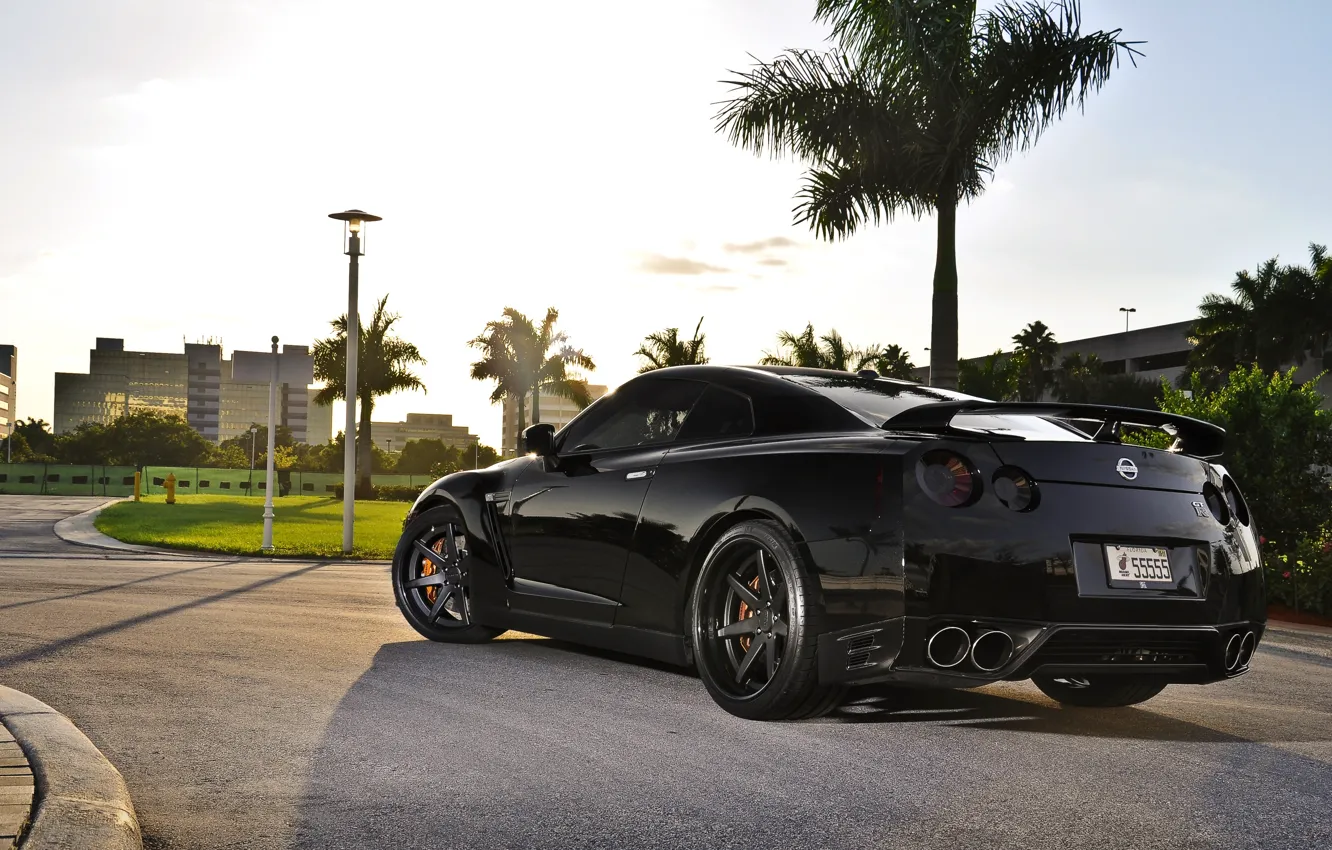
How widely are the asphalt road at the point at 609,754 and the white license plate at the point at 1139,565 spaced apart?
69 cm

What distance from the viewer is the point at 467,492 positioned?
740cm

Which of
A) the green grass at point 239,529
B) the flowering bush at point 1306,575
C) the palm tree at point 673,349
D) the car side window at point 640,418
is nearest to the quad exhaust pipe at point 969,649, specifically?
the car side window at point 640,418

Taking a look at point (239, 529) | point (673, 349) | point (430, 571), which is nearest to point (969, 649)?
point (430, 571)

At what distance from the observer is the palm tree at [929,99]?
17812mm

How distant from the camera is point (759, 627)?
520cm

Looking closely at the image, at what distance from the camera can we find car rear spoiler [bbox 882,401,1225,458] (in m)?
4.93

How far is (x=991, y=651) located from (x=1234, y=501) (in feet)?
4.86

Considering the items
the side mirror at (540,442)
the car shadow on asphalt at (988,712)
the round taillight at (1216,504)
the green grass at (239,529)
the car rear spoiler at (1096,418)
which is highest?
the car rear spoiler at (1096,418)

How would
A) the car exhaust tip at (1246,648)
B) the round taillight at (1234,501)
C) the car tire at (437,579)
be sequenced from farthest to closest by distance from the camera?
the car tire at (437,579) → the round taillight at (1234,501) → the car exhaust tip at (1246,648)

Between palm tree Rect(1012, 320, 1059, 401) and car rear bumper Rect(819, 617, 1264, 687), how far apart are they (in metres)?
75.5

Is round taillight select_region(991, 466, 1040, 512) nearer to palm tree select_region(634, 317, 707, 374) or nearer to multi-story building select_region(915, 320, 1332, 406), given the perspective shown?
palm tree select_region(634, 317, 707, 374)

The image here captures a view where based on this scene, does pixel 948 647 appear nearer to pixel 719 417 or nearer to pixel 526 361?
pixel 719 417

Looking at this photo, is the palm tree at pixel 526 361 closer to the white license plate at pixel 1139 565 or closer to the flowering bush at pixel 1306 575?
the flowering bush at pixel 1306 575

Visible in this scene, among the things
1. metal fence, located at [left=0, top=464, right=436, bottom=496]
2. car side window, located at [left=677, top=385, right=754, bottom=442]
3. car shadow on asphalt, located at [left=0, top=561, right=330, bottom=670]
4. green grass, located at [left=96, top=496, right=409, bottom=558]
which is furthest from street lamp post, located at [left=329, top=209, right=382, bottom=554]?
metal fence, located at [left=0, top=464, right=436, bottom=496]
